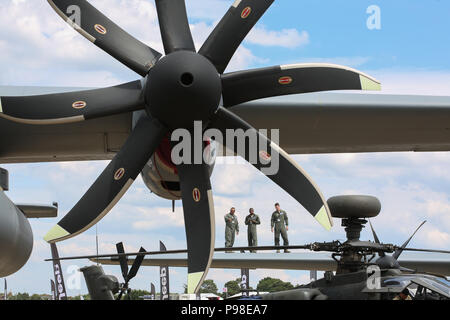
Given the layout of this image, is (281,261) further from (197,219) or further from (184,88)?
(184,88)

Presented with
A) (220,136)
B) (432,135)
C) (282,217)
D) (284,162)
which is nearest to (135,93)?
(220,136)

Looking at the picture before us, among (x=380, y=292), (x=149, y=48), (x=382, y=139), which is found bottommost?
(x=380, y=292)

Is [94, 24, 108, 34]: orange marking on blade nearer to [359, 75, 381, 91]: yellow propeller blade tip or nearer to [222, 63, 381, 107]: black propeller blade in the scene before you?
[222, 63, 381, 107]: black propeller blade

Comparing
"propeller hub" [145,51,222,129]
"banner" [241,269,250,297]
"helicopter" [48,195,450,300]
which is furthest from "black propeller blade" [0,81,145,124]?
"banner" [241,269,250,297]

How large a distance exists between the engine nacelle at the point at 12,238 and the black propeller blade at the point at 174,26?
3376mm

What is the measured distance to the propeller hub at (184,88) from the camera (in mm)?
7527

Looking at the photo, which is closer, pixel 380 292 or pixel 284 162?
pixel 284 162

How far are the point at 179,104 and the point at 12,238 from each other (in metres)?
3.70

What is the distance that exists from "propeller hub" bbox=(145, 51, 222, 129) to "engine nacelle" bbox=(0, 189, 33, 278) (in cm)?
302

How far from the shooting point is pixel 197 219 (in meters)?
8.14

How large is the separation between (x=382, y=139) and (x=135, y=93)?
4809mm

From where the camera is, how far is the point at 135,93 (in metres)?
8.28
